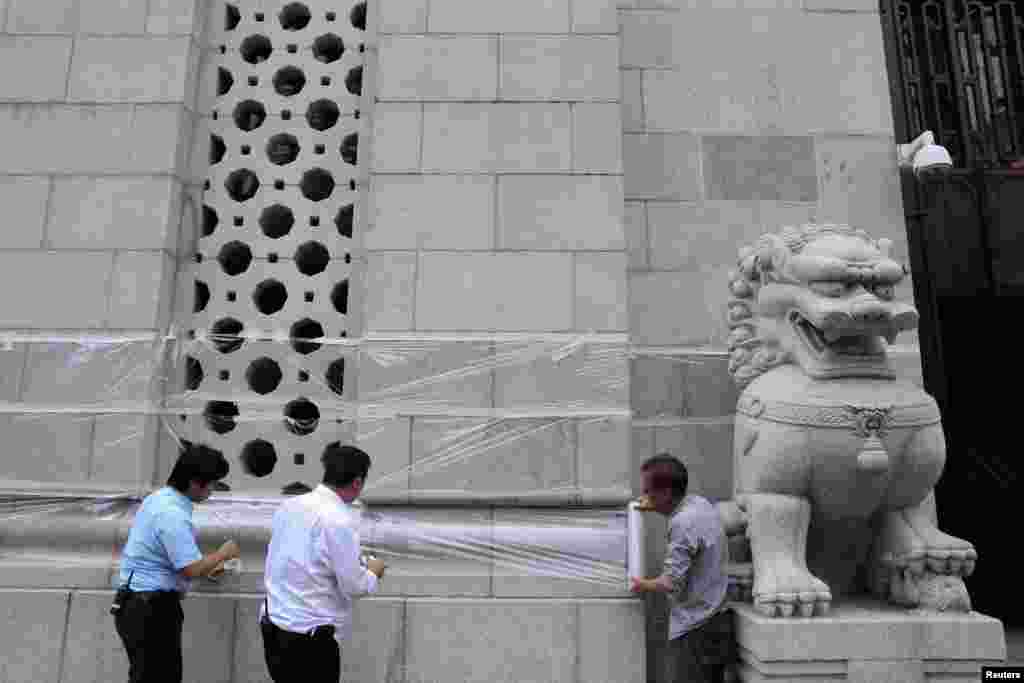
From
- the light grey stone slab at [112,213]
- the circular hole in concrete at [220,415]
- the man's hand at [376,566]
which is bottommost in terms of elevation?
the man's hand at [376,566]

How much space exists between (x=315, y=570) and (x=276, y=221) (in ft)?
10.4

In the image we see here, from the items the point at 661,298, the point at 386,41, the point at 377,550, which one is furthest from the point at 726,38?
the point at 377,550

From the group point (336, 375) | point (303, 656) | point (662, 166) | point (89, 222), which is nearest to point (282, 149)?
point (89, 222)

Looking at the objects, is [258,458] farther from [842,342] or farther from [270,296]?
[842,342]

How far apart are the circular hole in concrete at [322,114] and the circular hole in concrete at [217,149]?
659 millimetres

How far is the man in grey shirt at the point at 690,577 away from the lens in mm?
4145

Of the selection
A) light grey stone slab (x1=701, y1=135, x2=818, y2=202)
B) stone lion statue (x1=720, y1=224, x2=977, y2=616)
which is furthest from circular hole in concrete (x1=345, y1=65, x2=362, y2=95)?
stone lion statue (x1=720, y1=224, x2=977, y2=616)

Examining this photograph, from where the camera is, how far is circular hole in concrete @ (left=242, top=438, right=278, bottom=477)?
5.29 m

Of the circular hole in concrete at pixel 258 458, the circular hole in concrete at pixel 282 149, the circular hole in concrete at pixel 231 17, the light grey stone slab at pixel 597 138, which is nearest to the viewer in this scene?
the circular hole in concrete at pixel 258 458

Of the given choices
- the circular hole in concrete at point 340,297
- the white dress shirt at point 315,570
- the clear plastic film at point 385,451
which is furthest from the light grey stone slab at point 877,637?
the circular hole in concrete at point 340,297

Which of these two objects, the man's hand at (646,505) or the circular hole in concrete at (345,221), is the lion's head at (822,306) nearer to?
the man's hand at (646,505)

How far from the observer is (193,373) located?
5418mm

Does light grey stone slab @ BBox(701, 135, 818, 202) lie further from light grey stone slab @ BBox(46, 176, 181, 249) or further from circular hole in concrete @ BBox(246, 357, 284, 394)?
light grey stone slab @ BBox(46, 176, 181, 249)

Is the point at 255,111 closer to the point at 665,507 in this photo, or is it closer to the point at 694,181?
the point at 694,181
